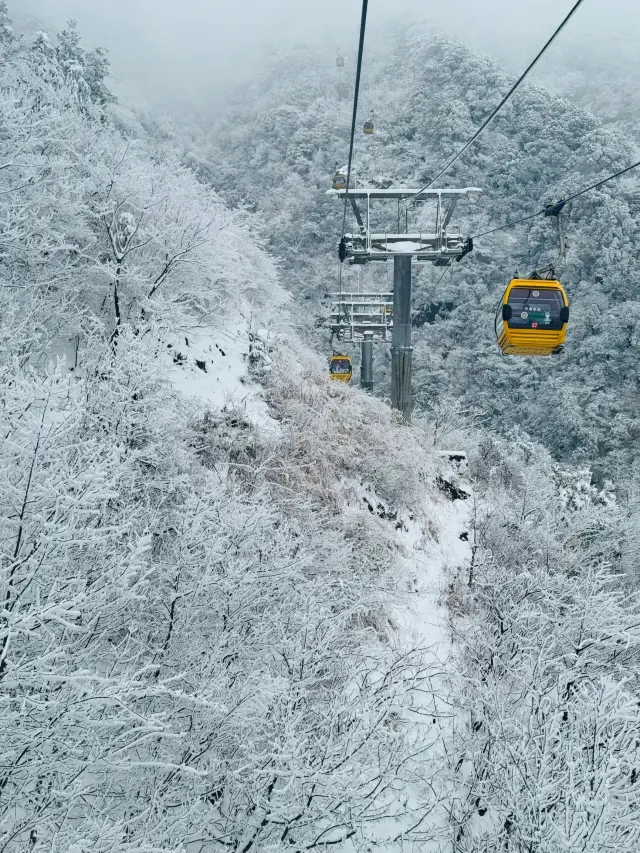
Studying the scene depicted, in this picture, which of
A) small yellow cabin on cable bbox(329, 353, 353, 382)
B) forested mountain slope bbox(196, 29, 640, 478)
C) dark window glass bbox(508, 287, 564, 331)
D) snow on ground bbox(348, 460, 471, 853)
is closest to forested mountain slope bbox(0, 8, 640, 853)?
snow on ground bbox(348, 460, 471, 853)

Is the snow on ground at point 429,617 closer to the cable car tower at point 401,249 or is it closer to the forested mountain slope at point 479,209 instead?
the cable car tower at point 401,249

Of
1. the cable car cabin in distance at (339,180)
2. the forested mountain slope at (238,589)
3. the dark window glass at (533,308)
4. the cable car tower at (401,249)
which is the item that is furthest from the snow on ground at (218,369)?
the dark window glass at (533,308)

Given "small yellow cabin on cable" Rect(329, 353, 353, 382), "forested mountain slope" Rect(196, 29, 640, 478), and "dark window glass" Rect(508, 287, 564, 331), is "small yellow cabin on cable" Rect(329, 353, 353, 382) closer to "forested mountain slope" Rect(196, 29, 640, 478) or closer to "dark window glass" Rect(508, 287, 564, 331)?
"dark window glass" Rect(508, 287, 564, 331)

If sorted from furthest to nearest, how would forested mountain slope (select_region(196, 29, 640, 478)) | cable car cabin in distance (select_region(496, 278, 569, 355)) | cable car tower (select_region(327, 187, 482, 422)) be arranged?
1. forested mountain slope (select_region(196, 29, 640, 478))
2. cable car tower (select_region(327, 187, 482, 422))
3. cable car cabin in distance (select_region(496, 278, 569, 355))

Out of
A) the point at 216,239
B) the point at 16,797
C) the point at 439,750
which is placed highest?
the point at 216,239

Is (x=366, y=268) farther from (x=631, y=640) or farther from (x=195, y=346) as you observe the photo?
(x=631, y=640)

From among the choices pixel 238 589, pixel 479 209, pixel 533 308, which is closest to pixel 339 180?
pixel 533 308

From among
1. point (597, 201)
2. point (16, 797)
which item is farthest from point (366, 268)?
point (16, 797)
